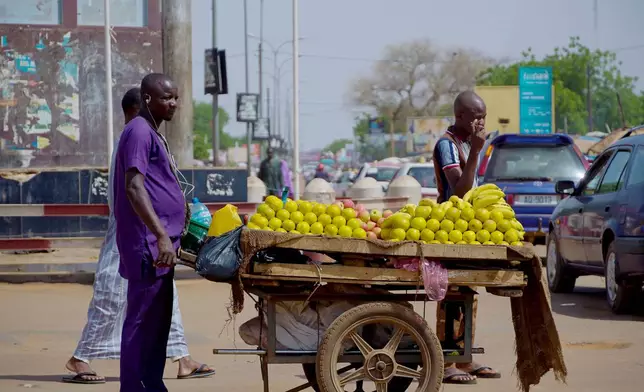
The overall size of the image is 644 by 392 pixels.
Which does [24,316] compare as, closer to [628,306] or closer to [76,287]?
[76,287]

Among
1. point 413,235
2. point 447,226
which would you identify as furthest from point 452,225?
point 413,235

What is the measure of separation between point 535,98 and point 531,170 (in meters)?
41.5

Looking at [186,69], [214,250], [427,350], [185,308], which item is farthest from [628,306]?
[186,69]

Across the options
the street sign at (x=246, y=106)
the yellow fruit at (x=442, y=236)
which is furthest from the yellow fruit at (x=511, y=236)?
the street sign at (x=246, y=106)

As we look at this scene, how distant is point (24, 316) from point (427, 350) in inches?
247

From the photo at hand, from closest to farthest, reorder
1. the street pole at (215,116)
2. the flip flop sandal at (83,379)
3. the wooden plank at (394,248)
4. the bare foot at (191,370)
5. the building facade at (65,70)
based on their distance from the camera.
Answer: the wooden plank at (394,248) < the flip flop sandal at (83,379) < the bare foot at (191,370) < the building facade at (65,70) < the street pole at (215,116)

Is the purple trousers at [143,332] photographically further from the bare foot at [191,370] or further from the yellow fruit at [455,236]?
the bare foot at [191,370]

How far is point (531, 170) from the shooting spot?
17.5 metres

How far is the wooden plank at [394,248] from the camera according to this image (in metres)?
6.27

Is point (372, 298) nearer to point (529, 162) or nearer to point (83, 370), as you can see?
point (83, 370)

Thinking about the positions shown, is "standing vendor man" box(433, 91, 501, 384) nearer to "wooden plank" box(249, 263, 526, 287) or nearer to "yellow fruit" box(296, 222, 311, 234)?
"wooden plank" box(249, 263, 526, 287)

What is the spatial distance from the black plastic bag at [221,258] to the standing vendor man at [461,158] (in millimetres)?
1548

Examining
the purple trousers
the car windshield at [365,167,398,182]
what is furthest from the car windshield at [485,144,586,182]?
the car windshield at [365,167,398,182]

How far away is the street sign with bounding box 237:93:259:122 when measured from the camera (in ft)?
149
